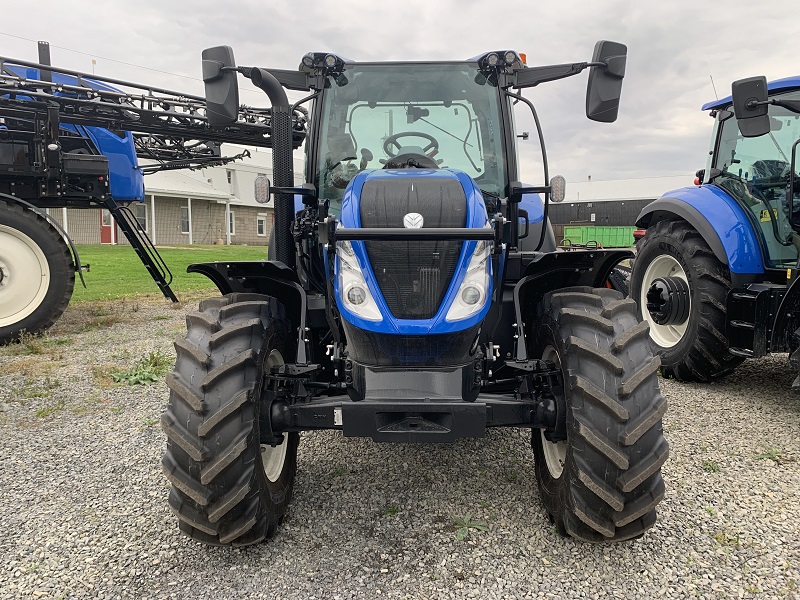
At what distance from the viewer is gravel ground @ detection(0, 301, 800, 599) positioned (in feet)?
8.03

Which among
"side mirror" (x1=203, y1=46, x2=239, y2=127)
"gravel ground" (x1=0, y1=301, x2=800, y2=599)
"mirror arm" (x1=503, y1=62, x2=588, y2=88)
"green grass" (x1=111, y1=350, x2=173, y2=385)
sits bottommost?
"gravel ground" (x1=0, y1=301, x2=800, y2=599)

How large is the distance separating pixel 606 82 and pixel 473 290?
140 cm

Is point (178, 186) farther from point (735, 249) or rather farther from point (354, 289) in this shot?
point (354, 289)

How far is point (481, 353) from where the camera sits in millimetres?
2830

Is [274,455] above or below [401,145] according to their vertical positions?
below

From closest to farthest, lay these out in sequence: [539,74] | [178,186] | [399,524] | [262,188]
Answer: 1. [399,524]
2. [262,188]
3. [539,74]
4. [178,186]

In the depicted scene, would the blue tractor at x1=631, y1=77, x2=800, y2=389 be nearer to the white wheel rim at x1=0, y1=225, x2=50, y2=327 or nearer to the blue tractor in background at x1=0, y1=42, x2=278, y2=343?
the blue tractor in background at x1=0, y1=42, x2=278, y2=343

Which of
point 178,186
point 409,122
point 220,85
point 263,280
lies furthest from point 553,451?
point 178,186

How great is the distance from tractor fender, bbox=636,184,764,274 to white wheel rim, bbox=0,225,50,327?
7.06 m

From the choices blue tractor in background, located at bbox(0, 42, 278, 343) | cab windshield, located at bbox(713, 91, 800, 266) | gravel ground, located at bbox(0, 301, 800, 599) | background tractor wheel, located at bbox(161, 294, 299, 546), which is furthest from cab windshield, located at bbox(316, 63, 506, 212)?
blue tractor in background, located at bbox(0, 42, 278, 343)

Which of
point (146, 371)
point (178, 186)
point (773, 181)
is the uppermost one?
point (178, 186)

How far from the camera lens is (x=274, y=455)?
3023 mm

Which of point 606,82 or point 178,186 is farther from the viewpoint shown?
point 178,186

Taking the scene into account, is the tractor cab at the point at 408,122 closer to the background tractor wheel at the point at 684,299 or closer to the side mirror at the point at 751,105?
the side mirror at the point at 751,105
